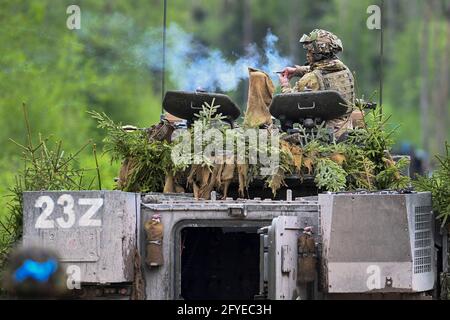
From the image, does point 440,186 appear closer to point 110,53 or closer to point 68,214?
point 68,214

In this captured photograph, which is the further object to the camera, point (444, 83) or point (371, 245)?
point (444, 83)

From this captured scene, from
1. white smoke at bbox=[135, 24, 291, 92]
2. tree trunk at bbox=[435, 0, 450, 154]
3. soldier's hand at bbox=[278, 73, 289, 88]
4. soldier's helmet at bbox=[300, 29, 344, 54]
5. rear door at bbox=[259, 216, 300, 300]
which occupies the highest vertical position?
tree trunk at bbox=[435, 0, 450, 154]

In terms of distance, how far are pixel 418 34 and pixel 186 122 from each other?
4643cm

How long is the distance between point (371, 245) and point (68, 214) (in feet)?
6.90

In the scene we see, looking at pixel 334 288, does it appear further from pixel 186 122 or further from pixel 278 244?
pixel 186 122

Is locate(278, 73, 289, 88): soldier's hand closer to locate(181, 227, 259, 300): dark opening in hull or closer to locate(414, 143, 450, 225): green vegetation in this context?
locate(181, 227, 259, 300): dark opening in hull

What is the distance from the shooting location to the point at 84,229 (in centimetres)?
1322

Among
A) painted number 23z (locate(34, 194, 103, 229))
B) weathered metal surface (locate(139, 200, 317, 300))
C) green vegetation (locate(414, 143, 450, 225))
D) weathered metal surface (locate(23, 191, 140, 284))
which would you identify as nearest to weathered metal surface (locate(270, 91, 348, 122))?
green vegetation (locate(414, 143, 450, 225))

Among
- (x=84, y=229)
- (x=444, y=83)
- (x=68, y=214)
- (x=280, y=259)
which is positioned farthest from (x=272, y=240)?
(x=444, y=83)

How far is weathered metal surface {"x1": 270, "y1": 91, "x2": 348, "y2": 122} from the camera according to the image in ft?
49.5

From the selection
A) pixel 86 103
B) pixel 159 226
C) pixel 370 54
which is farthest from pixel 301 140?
pixel 370 54

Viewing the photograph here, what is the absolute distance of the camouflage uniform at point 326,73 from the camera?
16.0 meters

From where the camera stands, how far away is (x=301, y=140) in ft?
49.3

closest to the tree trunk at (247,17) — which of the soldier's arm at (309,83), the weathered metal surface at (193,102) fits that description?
the soldier's arm at (309,83)
